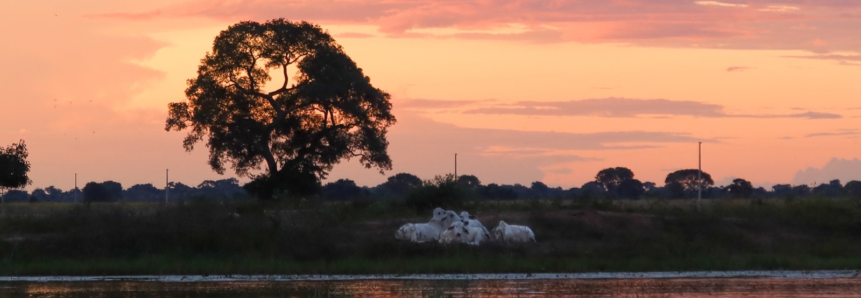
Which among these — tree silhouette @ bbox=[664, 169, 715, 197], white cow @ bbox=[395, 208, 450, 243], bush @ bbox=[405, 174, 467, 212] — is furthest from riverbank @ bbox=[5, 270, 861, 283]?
tree silhouette @ bbox=[664, 169, 715, 197]

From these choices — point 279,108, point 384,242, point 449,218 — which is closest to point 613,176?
point 279,108

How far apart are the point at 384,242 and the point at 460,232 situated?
237 cm

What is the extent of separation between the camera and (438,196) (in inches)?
1736

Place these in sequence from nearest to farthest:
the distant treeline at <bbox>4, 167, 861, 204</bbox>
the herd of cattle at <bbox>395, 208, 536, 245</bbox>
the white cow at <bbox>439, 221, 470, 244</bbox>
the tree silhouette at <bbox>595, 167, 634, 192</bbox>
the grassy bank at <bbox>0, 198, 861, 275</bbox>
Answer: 1. the grassy bank at <bbox>0, 198, 861, 275</bbox>
2. the white cow at <bbox>439, 221, 470, 244</bbox>
3. the herd of cattle at <bbox>395, 208, 536, 245</bbox>
4. the distant treeline at <bbox>4, 167, 861, 204</bbox>
5. the tree silhouette at <bbox>595, 167, 634, 192</bbox>

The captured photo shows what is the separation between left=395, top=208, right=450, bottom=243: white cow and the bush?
6358 millimetres

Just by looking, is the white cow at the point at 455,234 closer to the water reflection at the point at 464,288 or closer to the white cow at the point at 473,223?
the white cow at the point at 473,223

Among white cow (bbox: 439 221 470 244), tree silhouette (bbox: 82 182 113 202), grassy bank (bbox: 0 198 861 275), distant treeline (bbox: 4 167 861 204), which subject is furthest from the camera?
tree silhouette (bbox: 82 182 113 202)

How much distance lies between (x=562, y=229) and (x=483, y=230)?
339 cm

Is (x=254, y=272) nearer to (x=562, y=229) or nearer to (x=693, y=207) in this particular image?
(x=562, y=229)

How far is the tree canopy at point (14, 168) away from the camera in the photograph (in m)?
50.4

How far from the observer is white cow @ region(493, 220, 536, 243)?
36.0 metres

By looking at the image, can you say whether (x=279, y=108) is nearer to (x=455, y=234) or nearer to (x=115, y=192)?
(x=455, y=234)

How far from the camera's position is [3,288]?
2836cm

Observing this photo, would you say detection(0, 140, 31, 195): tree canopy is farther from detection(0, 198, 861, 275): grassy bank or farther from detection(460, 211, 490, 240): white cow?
detection(460, 211, 490, 240): white cow
